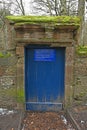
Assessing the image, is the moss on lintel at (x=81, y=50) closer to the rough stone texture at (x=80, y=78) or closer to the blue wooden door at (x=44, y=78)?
the rough stone texture at (x=80, y=78)

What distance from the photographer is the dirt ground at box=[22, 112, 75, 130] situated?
5560 millimetres

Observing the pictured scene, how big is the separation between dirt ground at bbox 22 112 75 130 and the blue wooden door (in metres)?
0.31

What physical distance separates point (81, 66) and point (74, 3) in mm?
11582

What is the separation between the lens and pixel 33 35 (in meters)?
6.14

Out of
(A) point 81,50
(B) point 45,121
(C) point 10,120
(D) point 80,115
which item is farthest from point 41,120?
(A) point 81,50

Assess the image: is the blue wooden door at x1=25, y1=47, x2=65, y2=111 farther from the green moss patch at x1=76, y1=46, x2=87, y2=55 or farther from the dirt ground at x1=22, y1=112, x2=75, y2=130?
the green moss patch at x1=76, y1=46, x2=87, y2=55

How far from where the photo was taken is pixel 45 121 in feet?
19.5

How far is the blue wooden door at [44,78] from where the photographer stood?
257 inches

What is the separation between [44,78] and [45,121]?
56.2 inches

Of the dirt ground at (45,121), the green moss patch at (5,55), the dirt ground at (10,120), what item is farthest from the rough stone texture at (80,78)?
the green moss patch at (5,55)

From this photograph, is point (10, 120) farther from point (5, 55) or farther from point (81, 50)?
point (81, 50)

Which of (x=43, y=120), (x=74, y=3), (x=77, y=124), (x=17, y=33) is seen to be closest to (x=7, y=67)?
(x=17, y=33)

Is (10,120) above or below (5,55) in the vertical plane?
below

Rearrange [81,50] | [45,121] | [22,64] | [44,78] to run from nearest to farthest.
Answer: [45,121], [22,64], [81,50], [44,78]
